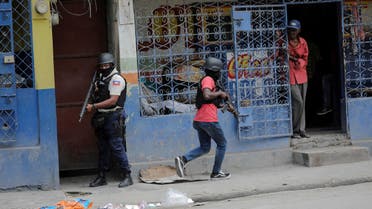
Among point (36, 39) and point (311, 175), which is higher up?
point (36, 39)

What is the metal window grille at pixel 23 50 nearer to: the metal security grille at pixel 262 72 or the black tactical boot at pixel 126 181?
the black tactical boot at pixel 126 181

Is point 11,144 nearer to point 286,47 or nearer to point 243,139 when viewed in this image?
point 243,139

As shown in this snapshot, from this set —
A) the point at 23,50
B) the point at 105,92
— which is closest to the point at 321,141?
the point at 105,92

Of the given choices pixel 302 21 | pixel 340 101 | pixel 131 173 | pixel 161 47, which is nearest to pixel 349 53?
pixel 340 101

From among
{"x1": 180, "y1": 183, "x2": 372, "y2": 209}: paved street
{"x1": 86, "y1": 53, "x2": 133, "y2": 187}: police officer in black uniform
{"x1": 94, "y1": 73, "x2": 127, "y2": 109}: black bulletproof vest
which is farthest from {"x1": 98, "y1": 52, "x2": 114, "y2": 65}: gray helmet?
{"x1": 180, "y1": 183, "x2": 372, "y2": 209}: paved street

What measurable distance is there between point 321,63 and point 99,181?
4784 mm

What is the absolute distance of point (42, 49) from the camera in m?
8.90

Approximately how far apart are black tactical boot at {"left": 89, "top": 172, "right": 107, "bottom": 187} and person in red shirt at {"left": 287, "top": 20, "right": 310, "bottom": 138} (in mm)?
3075

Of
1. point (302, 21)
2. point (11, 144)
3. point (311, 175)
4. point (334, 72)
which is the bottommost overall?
point (311, 175)

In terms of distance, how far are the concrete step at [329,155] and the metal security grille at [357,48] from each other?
0.93 meters

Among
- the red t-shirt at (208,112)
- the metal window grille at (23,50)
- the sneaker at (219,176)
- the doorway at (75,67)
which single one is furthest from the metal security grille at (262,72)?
the metal window grille at (23,50)

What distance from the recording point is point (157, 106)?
388 inches

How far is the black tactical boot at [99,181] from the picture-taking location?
366 inches

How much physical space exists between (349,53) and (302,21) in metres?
1.59
